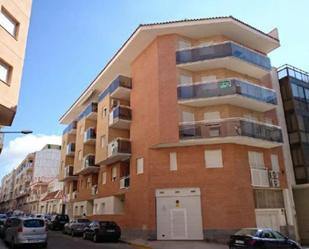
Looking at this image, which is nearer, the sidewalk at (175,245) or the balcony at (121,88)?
the sidewalk at (175,245)

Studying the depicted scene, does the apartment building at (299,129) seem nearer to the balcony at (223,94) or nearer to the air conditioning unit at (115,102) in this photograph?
the balcony at (223,94)

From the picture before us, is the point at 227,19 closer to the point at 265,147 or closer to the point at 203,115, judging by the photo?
the point at 203,115

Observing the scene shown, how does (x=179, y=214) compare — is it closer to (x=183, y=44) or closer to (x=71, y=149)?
(x=183, y=44)

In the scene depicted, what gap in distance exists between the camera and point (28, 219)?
16172 mm

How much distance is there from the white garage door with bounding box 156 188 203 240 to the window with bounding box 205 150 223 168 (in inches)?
75.8

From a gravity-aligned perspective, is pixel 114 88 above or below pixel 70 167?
above

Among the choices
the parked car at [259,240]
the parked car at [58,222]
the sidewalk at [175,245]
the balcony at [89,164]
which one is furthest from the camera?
the parked car at [58,222]

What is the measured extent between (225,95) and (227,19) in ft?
18.3

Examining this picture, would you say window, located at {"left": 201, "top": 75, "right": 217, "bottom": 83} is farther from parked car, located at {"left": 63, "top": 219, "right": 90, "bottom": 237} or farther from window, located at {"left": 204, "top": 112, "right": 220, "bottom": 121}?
parked car, located at {"left": 63, "top": 219, "right": 90, "bottom": 237}

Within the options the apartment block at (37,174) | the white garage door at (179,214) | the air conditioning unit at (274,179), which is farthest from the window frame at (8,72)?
the apartment block at (37,174)

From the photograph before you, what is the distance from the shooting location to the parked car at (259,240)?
13.8 meters

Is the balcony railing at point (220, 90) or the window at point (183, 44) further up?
the window at point (183, 44)

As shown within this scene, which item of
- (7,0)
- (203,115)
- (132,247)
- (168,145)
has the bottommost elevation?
(132,247)

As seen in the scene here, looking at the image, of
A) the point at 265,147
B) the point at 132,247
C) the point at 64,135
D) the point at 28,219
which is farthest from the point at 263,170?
the point at 64,135
